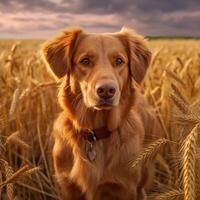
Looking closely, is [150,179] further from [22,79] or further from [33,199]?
[22,79]

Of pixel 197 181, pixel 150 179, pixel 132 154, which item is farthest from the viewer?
pixel 150 179

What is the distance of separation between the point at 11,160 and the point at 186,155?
2814 millimetres

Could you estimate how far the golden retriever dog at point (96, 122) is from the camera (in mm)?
3068

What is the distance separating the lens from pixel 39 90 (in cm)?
435

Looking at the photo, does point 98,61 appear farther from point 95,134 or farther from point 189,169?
point 189,169

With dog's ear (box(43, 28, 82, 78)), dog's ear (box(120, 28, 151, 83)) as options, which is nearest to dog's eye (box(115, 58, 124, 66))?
dog's ear (box(120, 28, 151, 83))

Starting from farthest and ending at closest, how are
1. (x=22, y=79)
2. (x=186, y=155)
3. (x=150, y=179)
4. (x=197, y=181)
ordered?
(x=22, y=79), (x=150, y=179), (x=197, y=181), (x=186, y=155)

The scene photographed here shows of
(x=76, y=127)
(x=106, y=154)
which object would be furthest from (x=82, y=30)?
(x=106, y=154)

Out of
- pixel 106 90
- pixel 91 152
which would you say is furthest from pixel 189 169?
pixel 91 152

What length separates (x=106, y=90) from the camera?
270cm

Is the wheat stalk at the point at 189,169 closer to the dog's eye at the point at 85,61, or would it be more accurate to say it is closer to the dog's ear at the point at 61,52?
the dog's eye at the point at 85,61

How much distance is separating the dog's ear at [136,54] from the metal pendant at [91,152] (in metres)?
0.55

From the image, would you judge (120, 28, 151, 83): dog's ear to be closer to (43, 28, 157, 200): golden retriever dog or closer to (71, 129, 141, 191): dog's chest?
(43, 28, 157, 200): golden retriever dog

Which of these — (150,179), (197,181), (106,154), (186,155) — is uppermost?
(186,155)
